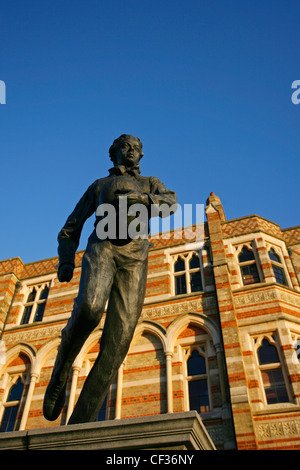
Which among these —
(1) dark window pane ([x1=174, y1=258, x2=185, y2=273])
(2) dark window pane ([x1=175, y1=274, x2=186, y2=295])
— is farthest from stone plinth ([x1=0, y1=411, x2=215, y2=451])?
(1) dark window pane ([x1=174, y1=258, x2=185, y2=273])

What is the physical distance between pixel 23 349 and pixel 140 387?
5.30 meters

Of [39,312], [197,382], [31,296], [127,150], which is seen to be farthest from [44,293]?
[127,150]

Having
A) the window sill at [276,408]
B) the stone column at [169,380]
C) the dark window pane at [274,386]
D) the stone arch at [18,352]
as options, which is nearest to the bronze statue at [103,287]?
the window sill at [276,408]

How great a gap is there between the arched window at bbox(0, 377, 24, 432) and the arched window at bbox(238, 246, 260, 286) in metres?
9.19

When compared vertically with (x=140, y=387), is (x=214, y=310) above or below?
above

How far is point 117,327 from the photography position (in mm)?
3383

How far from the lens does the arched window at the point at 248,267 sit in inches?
579

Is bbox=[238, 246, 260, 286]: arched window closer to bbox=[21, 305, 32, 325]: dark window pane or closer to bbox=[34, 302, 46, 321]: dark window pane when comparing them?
bbox=[34, 302, 46, 321]: dark window pane

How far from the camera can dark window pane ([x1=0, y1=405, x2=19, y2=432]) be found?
13.6m

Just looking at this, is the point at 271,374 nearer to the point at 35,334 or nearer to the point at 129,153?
the point at 35,334

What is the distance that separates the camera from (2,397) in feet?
47.1
